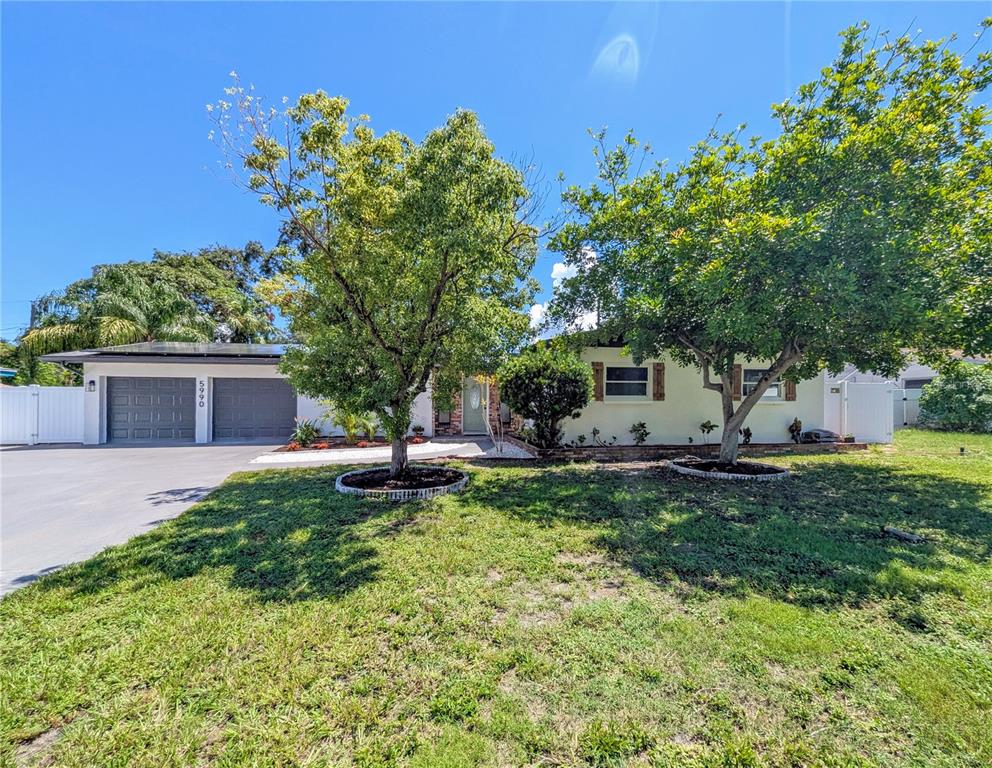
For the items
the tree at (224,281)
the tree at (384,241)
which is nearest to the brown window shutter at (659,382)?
the tree at (384,241)

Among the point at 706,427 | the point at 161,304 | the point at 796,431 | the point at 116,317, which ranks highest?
the point at 161,304

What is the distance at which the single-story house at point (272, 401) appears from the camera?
38.0ft

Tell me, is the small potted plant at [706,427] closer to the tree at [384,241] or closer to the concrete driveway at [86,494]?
the tree at [384,241]

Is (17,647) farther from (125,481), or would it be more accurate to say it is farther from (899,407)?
(899,407)

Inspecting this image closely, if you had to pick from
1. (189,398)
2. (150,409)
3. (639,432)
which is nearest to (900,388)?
(639,432)

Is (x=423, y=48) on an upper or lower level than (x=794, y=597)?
upper

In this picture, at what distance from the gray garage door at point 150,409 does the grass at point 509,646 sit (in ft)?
36.7

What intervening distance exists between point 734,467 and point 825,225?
482 cm

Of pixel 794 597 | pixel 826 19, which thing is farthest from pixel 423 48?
pixel 794 597

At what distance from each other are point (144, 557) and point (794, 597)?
6.23 m

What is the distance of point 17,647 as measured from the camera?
2.86 meters

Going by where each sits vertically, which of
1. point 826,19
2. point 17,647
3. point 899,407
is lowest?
point 17,647

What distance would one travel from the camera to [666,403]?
38.6ft

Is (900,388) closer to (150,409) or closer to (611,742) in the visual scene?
(611,742)
